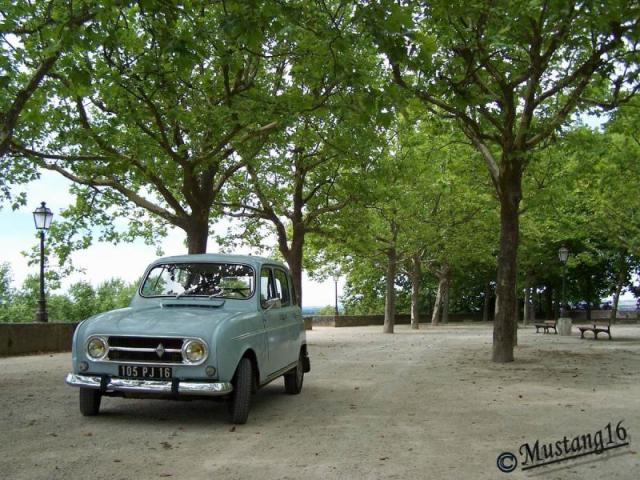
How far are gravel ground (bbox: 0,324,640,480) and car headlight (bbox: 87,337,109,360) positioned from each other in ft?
2.59

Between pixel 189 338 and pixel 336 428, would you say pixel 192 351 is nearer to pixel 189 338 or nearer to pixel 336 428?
pixel 189 338

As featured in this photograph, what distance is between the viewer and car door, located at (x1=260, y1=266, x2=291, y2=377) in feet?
26.0

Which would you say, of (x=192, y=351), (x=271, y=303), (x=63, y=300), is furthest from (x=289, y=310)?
(x=63, y=300)

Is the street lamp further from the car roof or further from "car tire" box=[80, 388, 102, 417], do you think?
"car tire" box=[80, 388, 102, 417]

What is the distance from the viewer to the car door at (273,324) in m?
7.91

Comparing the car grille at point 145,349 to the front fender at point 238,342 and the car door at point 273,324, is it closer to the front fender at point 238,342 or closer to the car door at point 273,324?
the front fender at point 238,342

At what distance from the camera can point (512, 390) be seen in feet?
33.4

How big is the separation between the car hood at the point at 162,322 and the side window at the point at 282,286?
1534 millimetres

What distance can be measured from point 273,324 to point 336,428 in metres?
1.79

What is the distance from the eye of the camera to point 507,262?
14570 millimetres

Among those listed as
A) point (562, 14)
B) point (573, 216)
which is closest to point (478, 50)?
point (562, 14)

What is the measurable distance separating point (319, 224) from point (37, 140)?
10521mm

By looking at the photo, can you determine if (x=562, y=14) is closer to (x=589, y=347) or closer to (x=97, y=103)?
(x=97, y=103)

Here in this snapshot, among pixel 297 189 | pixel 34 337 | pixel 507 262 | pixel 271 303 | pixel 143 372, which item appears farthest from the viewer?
pixel 297 189
